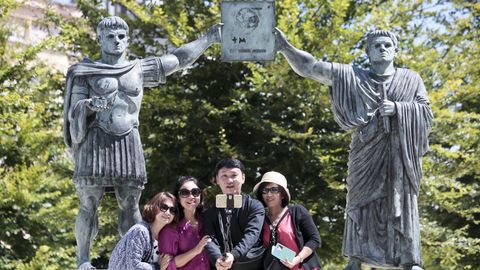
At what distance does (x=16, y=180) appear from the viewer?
14.2 m

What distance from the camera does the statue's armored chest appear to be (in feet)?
25.5

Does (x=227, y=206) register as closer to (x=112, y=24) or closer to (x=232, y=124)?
(x=112, y=24)

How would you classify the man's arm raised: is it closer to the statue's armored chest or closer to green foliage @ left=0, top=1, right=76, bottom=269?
the statue's armored chest

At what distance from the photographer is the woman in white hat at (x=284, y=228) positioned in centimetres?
725

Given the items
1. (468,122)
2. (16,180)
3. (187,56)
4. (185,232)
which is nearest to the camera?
(185,232)

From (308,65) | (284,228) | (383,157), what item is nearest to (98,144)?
(284,228)

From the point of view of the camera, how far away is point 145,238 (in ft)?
22.4

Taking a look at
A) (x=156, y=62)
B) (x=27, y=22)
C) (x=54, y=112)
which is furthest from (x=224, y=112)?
(x=156, y=62)

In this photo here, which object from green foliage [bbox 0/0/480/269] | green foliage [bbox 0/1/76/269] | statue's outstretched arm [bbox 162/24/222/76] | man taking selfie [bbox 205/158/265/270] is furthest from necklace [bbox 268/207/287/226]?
green foliage [bbox 0/1/76/269]

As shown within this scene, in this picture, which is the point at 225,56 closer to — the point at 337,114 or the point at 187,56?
the point at 187,56

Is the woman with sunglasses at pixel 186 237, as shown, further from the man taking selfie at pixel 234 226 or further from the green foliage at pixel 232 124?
the green foliage at pixel 232 124

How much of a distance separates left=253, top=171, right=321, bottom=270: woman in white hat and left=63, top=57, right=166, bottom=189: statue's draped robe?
1.23 meters

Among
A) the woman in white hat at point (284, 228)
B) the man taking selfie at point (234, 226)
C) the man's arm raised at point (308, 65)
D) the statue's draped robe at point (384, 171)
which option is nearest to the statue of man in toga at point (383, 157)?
the statue's draped robe at point (384, 171)

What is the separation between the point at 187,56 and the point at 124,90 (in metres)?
0.85
